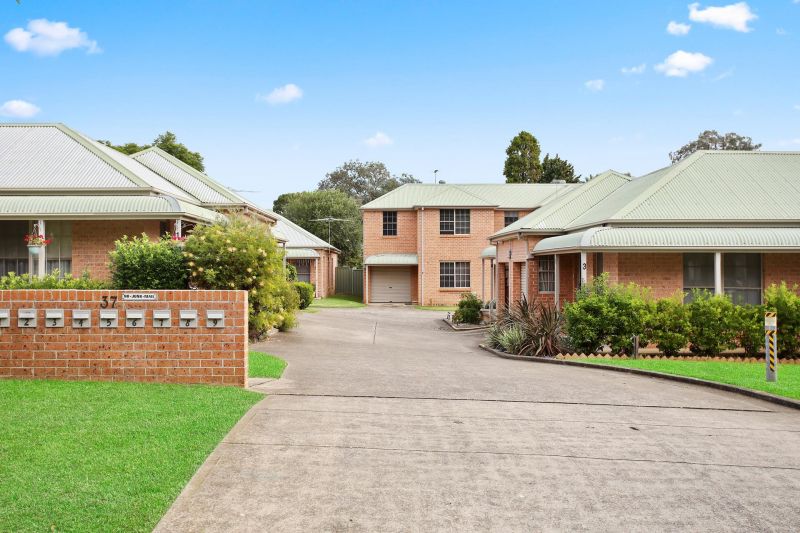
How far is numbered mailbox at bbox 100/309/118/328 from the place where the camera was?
29.9ft

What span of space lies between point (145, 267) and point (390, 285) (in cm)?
2597

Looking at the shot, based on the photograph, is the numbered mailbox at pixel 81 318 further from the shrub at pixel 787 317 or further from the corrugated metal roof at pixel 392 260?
the corrugated metal roof at pixel 392 260

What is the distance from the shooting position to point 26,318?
914cm

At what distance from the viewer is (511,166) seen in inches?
2301

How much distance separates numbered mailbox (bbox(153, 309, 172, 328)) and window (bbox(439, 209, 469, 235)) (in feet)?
96.1

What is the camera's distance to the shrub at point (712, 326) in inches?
597

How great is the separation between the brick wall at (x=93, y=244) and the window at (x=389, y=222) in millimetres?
22577

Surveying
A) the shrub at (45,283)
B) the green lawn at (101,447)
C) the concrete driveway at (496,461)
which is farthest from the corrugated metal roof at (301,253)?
the green lawn at (101,447)

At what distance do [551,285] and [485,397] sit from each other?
14098 mm

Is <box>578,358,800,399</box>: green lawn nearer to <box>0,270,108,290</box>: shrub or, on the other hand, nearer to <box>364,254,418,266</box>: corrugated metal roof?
<box>0,270,108,290</box>: shrub

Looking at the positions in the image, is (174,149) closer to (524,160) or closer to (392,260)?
(392,260)

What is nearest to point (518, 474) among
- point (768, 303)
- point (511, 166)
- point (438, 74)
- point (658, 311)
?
point (658, 311)

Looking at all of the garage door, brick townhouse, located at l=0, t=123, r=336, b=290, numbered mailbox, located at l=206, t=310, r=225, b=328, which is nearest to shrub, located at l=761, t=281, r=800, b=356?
numbered mailbox, located at l=206, t=310, r=225, b=328

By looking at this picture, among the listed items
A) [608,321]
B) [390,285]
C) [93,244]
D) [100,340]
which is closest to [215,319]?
[100,340]
